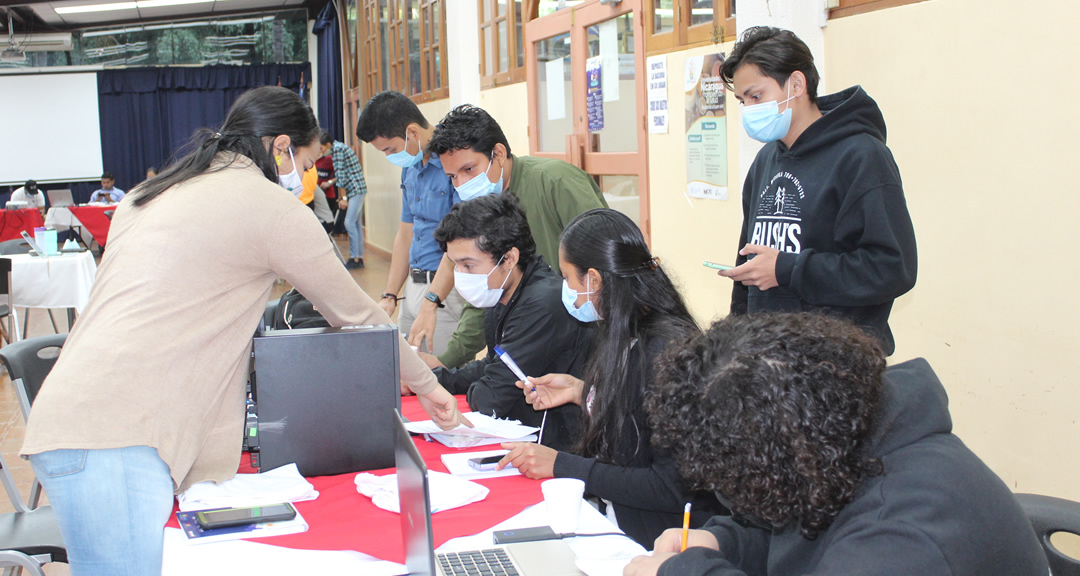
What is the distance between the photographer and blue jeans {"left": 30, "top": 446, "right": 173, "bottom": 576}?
128 cm

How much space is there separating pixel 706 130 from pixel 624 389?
1868mm

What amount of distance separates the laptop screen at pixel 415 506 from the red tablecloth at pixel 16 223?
9.86 meters

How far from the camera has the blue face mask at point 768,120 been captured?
6.26ft

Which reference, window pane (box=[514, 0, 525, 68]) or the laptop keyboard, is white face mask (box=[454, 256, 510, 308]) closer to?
the laptop keyboard

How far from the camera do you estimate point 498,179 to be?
8.93 feet

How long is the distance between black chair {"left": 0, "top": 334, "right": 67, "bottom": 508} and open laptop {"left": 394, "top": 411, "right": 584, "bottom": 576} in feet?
4.97

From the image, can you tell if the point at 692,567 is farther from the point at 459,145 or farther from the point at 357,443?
the point at 459,145

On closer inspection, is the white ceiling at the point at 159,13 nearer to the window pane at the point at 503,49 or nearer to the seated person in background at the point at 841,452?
the window pane at the point at 503,49

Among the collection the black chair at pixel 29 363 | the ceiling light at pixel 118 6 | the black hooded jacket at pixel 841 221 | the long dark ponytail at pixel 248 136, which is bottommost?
the black chair at pixel 29 363

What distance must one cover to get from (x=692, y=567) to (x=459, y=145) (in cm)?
189

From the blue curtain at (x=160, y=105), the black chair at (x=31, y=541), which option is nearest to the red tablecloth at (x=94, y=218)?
the blue curtain at (x=160, y=105)

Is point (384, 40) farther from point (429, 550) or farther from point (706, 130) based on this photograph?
point (429, 550)

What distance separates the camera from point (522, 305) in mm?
2131

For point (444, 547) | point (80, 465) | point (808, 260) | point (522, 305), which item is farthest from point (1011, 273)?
point (80, 465)
